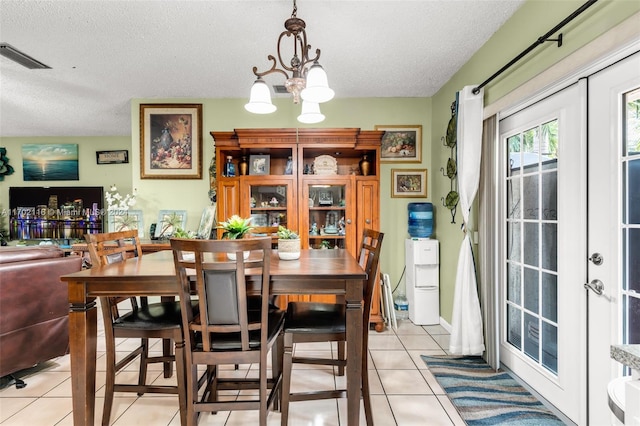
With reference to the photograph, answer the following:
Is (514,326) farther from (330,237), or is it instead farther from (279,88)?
(279,88)

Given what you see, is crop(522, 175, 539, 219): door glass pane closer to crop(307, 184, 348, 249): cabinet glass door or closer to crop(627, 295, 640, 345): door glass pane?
crop(627, 295, 640, 345): door glass pane

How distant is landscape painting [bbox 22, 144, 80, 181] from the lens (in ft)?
19.0

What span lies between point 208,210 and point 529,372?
3.43m

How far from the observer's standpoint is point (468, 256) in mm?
2674

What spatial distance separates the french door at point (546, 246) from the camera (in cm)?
183

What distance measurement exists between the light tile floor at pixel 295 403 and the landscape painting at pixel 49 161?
4.28 metres

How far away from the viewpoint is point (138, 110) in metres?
3.98

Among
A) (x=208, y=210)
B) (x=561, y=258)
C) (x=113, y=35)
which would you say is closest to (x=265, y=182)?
(x=208, y=210)

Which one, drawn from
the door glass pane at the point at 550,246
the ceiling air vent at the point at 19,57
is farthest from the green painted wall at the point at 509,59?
the ceiling air vent at the point at 19,57

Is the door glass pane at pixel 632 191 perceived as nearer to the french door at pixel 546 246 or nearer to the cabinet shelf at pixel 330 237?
the french door at pixel 546 246

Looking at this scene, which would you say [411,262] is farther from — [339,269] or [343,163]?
[339,269]

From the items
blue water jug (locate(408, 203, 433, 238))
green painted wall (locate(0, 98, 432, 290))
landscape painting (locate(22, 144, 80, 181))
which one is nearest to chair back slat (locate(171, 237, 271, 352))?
blue water jug (locate(408, 203, 433, 238))

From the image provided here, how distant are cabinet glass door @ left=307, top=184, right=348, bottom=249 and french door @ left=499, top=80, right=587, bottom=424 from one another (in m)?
1.54

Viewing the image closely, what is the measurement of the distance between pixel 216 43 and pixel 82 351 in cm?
235
